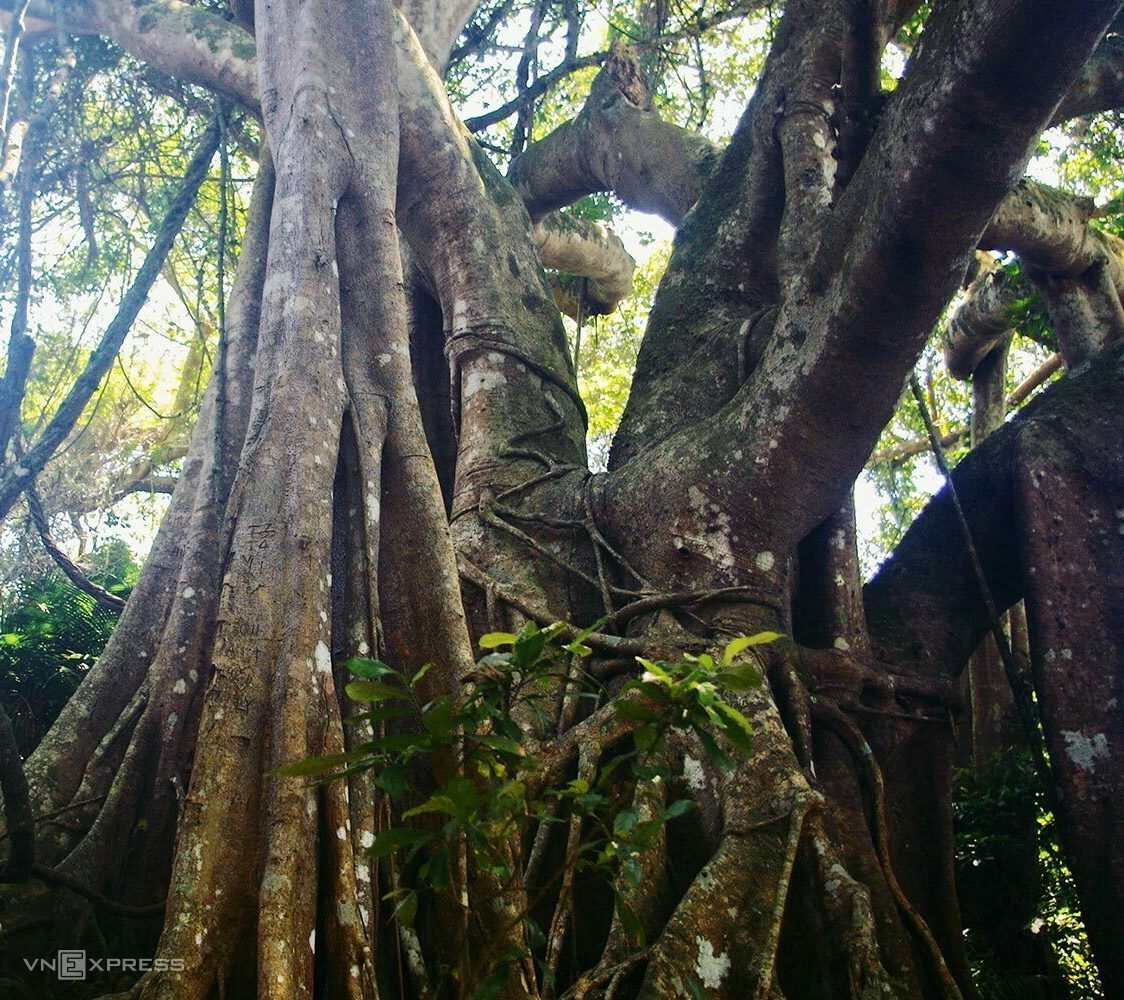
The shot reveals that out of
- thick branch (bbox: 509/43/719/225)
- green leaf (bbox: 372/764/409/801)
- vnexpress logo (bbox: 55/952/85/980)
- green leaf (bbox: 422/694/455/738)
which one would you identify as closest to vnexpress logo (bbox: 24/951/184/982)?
vnexpress logo (bbox: 55/952/85/980)

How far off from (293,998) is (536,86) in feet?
21.7

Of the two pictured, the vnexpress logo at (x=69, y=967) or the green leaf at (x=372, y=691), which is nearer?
the green leaf at (x=372, y=691)

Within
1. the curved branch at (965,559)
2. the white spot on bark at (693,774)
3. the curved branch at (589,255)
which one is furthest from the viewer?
the curved branch at (589,255)

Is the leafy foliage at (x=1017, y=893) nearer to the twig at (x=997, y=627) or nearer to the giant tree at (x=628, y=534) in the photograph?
the twig at (x=997, y=627)

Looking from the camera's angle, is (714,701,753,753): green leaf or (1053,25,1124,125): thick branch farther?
(1053,25,1124,125): thick branch

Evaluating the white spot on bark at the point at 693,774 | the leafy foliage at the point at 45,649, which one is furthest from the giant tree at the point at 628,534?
the leafy foliage at the point at 45,649

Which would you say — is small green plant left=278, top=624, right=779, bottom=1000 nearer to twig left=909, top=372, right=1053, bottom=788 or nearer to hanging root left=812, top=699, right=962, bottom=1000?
hanging root left=812, top=699, right=962, bottom=1000

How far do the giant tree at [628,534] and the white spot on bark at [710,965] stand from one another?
11mm

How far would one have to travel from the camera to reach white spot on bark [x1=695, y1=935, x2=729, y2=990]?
2.50 m

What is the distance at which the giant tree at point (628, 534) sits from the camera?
2.55 meters

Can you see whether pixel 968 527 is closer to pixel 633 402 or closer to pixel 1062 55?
pixel 633 402

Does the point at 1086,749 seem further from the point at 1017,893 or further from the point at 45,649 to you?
the point at 45,649

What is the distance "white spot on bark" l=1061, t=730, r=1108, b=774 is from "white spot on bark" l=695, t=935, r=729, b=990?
1.75m

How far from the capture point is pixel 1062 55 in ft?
9.27
